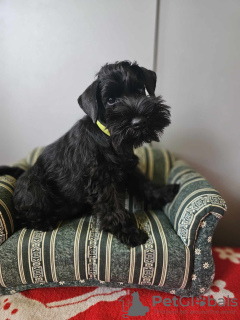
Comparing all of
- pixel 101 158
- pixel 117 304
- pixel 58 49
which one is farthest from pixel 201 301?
pixel 58 49

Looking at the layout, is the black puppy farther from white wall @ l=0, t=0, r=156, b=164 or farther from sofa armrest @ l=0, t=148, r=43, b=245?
white wall @ l=0, t=0, r=156, b=164

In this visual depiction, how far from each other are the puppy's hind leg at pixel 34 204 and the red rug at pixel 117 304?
0.46 metres

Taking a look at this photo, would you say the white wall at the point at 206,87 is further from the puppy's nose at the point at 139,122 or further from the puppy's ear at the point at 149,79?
the puppy's nose at the point at 139,122

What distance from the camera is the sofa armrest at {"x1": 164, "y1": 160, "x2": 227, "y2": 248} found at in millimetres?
1292

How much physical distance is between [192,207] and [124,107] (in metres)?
0.77

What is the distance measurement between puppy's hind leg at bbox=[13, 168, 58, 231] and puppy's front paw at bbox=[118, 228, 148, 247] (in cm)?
Result: 49

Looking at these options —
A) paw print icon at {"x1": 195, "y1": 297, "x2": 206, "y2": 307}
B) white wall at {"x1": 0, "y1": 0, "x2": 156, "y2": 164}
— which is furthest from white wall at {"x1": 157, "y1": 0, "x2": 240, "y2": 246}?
paw print icon at {"x1": 195, "y1": 297, "x2": 206, "y2": 307}

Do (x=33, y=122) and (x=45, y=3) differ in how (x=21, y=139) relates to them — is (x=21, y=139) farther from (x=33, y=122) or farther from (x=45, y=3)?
(x=45, y=3)

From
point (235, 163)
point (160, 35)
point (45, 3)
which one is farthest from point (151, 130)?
point (45, 3)

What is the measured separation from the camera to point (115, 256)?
4.29 feet

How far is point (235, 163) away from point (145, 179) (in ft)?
3.22

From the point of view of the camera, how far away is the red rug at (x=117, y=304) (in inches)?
49.6

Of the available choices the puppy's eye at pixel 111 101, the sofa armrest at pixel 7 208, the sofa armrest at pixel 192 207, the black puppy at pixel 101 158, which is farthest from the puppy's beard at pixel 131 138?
the sofa armrest at pixel 7 208

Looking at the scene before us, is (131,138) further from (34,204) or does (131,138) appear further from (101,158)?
(34,204)
